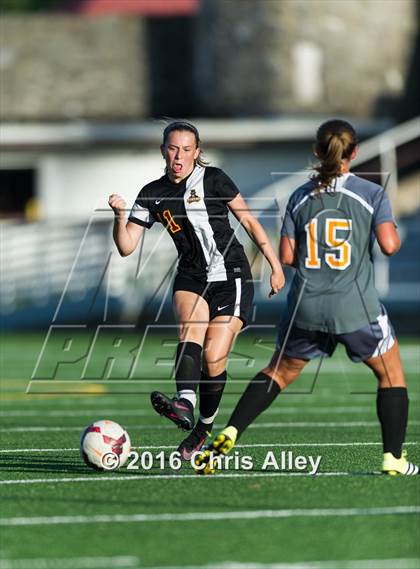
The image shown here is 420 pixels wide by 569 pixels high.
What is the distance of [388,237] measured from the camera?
7.39 m

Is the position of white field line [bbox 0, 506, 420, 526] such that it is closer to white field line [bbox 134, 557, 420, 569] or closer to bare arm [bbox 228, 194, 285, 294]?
white field line [bbox 134, 557, 420, 569]

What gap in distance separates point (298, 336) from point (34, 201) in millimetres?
25798

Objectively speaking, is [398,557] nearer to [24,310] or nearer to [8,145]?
[24,310]

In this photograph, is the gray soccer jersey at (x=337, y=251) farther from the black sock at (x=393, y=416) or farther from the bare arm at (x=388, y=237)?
the black sock at (x=393, y=416)

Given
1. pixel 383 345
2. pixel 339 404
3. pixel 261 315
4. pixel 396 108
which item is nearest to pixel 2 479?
pixel 383 345

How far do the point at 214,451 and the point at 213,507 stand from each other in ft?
3.04

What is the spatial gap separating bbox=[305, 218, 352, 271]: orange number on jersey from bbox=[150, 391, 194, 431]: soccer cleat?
41.5 inches

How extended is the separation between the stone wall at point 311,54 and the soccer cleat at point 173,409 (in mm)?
25357

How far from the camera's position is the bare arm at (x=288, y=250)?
25.0 ft

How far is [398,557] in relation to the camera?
5.75 metres

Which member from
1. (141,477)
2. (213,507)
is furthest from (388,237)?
(141,477)

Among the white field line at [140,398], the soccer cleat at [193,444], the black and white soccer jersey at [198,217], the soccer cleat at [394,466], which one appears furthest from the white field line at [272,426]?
the soccer cleat at [394,466]

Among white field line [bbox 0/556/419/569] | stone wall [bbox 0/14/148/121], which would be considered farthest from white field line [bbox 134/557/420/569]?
stone wall [bbox 0/14/148/121]

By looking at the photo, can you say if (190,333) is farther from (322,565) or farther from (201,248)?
(322,565)
